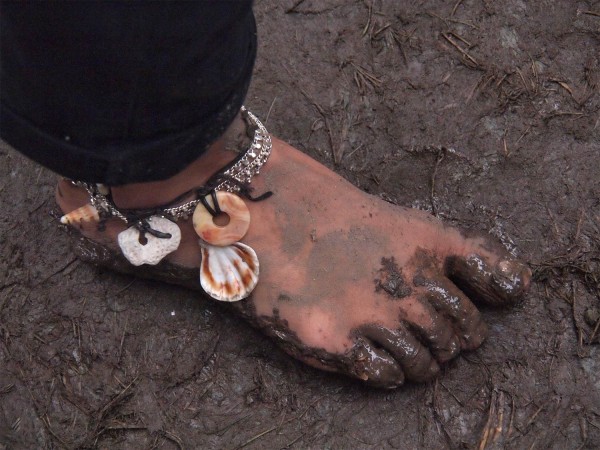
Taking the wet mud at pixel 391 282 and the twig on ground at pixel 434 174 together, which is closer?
the wet mud at pixel 391 282

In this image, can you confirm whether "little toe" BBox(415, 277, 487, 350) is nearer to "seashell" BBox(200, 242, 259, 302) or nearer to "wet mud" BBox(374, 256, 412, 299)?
"wet mud" BBox(374, 256, 412, 299)

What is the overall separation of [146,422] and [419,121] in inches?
38.5

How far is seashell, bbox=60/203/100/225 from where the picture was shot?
147 centimetres

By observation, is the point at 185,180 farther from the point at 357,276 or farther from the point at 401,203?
the point at 401,203

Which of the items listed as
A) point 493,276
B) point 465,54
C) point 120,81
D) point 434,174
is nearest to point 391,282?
point 493,276

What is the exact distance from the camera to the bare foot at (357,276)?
143 cm

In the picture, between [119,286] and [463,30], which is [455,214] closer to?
[463,30]

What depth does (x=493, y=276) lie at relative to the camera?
1.43 metres

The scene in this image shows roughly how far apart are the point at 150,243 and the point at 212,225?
0.14 metres

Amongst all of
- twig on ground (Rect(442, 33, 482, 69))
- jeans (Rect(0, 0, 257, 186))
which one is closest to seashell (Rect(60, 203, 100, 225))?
jeans (Rect(0, 0, 257, 186))

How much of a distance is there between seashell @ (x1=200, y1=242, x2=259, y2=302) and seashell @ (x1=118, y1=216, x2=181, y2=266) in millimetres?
76

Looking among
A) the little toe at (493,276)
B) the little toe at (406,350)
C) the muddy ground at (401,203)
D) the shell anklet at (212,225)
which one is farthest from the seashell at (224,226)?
the little toe at (493,276)

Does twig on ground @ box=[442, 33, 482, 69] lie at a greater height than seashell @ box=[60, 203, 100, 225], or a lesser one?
greater

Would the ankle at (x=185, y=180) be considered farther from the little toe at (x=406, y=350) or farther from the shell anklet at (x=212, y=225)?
the little toe at (x=406, y=350)
